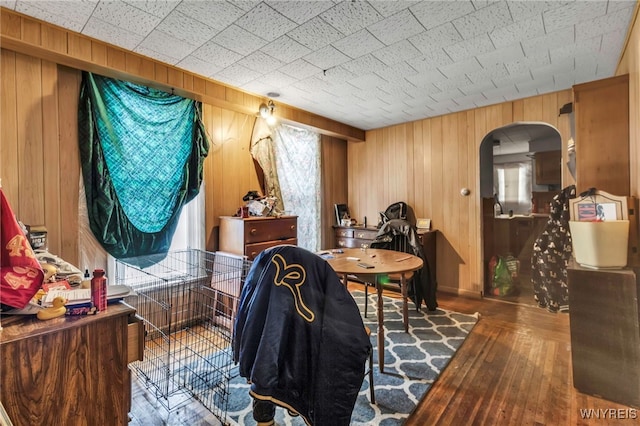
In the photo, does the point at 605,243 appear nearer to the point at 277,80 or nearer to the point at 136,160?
the point at 277,80

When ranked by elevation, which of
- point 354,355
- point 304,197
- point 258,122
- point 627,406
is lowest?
point 627,406

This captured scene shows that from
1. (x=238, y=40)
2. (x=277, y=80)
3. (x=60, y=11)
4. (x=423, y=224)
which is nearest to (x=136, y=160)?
(x=60, y=11)

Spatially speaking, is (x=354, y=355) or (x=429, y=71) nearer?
(x=354, y=355)

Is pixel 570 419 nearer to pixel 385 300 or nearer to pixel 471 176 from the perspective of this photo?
pixel 385 300

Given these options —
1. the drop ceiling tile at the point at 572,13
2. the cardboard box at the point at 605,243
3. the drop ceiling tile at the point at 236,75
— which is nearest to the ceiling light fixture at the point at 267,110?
the drop ceiling tile at the point at 236,75

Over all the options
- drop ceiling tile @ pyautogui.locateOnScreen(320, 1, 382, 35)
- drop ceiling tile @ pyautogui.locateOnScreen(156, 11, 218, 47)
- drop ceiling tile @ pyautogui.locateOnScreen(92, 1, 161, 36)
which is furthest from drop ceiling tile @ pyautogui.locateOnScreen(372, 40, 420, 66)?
drop ceiling tile @ pyautogui.locateOnScreen(92, 1, 161, 36)

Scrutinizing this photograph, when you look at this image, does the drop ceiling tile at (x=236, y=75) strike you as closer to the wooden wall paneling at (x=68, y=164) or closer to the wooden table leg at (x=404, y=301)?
the wooden wall paneling at (x=68, y=164)

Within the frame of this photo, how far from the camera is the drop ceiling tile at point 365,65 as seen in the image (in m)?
2.54

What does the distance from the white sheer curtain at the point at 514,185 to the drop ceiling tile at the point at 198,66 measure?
699 cm

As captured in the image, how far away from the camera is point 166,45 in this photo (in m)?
2.29

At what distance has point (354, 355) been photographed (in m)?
1.31

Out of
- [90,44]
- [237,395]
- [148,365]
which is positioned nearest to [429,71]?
[90,44]

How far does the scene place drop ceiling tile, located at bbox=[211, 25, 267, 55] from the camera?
2119mm

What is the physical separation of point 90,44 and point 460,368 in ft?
11.9
